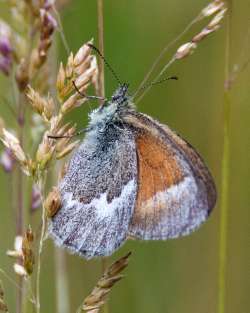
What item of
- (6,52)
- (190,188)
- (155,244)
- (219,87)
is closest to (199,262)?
A: (155,244)

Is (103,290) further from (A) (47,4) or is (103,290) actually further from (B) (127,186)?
(A) (47,4)

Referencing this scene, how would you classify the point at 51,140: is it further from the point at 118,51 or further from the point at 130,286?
the point at 118,51

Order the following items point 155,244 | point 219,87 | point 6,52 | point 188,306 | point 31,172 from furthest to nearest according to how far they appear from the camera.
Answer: point 219,87, point 155,244, point 188,306, point 6,52, point 31,172

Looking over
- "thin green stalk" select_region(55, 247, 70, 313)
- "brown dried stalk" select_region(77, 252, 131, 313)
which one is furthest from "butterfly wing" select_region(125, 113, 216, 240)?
"thin green stalk" select_region(55, 247, 70, 313)

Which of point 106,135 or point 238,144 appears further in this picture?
point 238,144

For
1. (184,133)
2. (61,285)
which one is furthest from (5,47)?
(184,133)

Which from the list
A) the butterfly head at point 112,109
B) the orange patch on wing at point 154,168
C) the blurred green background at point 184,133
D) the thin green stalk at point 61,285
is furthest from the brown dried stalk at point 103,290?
the blurred green background at point 184,133

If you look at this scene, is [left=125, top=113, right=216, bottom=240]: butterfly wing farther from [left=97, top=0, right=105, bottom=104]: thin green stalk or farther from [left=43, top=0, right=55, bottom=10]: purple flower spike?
[left=43, top=0, right=55, bottom=10]: purple flower spike
